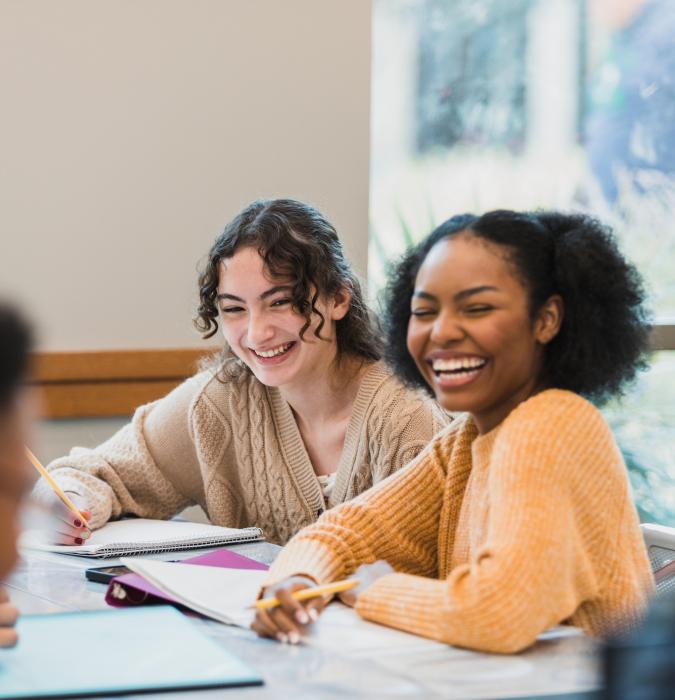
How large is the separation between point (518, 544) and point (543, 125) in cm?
264

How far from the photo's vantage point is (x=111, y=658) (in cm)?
116

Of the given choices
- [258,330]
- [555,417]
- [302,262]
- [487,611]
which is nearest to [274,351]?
[258,330]

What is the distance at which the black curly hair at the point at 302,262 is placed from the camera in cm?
216

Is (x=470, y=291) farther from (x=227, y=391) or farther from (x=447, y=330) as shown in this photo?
(x=227, y=391)

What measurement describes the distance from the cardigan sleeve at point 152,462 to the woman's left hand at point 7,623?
104 centimetres

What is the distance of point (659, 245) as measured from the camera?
3631mm

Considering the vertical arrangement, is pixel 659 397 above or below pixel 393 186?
below

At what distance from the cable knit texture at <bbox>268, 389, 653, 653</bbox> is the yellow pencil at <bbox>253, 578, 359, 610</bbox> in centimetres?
3

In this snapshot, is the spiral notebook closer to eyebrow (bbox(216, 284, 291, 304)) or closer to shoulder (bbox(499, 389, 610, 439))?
eyebrow (bbox(216, 284, 291, 304))

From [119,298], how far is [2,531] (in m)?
2.29

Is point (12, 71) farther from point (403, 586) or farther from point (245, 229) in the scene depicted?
point (403, 586)

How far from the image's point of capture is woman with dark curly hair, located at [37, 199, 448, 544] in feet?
7.06

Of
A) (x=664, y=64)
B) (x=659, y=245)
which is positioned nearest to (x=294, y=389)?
(x=659, y=245)

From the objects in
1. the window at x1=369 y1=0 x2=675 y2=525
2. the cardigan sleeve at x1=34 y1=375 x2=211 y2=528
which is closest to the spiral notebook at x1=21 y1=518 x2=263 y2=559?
the cardigan sleeve at x1=34 y1=375 x2=211 y2=528
